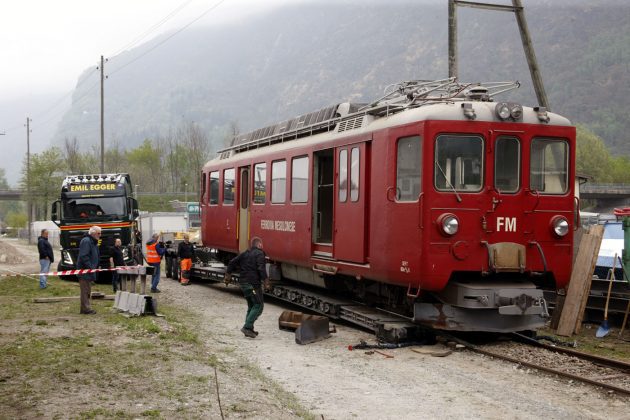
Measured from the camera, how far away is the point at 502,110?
11664 millimetres

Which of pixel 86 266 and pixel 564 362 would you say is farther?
pixel 86 266

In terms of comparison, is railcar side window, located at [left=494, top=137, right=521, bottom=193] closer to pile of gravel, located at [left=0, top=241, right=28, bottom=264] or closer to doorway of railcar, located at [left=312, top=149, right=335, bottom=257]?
doorway of railcar, located at [left=312, top=149, right=335, bottom=257]

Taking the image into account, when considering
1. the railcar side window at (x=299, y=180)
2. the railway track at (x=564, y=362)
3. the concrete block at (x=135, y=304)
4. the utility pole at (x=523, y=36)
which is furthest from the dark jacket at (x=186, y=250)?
the railway track at (x=564, y=362)

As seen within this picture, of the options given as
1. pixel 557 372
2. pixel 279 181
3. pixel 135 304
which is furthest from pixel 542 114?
pixel 135 304

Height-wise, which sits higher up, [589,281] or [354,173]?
[354,173]

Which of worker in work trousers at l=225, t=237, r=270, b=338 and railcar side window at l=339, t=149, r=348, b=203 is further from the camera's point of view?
railcar side window at l=339, t=149, r=348, b=203

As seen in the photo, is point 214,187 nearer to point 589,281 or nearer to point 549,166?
point 589,281

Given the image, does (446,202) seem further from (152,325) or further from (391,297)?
(152,325)

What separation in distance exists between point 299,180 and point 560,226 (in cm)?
560

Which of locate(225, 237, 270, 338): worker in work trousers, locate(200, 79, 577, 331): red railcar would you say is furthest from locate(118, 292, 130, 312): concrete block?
locate(200, 79, 577, 331): red railcar

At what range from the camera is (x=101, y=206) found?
24703 mm

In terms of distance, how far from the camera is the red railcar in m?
11.2

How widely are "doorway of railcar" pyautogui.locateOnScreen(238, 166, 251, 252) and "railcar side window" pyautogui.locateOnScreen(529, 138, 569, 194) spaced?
8.52 m

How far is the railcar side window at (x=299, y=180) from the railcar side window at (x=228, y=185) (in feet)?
14.6
